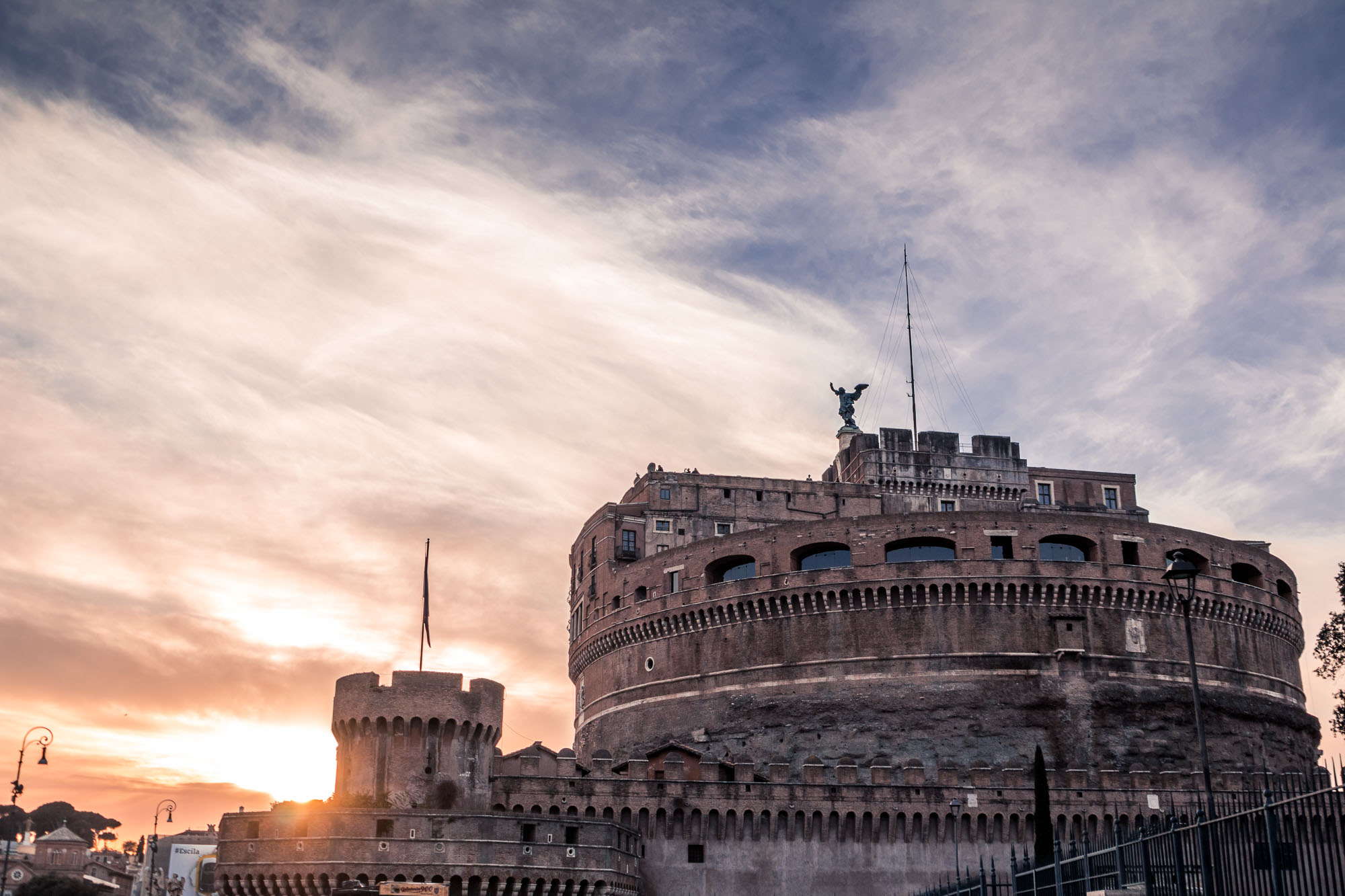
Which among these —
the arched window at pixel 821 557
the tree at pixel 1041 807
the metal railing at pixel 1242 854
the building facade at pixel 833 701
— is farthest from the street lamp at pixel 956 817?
the metal railing at pixel 1242 854

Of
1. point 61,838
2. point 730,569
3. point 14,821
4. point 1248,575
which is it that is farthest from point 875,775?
point 14,821

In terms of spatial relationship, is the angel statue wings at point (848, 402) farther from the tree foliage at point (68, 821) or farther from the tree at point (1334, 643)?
the tree foliage at point (68, 821)

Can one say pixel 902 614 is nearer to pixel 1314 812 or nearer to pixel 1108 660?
pixel 1108 660

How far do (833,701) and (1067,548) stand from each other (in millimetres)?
13010

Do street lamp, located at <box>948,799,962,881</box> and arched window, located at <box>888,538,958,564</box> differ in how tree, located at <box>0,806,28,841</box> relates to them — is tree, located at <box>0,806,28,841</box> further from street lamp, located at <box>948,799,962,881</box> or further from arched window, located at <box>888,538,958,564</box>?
street lamp, located at <box>948,799,962,881</box>

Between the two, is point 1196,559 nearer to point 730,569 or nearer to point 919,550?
point 919,550

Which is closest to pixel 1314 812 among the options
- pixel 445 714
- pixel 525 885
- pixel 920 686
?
pixel 525 885

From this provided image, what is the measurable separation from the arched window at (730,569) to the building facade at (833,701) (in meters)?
0.16

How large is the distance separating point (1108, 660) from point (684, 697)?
1898 cm

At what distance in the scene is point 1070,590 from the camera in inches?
2311

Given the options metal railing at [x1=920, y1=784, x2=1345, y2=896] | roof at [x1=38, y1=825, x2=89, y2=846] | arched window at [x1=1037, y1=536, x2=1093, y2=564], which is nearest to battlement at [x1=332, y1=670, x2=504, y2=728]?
arched window at [x1=1037, y1=536, x2=1093, y2=564]

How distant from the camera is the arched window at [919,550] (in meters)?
60.6

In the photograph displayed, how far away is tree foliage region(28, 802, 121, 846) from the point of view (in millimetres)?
141000

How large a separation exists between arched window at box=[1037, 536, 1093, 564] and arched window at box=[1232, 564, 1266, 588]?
9.09 m
